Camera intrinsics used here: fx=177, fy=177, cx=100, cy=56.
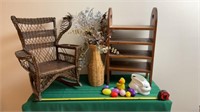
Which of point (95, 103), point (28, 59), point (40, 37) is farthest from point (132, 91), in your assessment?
point (40, 37)

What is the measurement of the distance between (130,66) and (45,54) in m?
0.88

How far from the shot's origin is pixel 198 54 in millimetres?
1954

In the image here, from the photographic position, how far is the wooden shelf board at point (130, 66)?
5.40ft

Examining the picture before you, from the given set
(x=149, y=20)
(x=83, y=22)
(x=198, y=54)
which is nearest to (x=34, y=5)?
(x=83, y=22)

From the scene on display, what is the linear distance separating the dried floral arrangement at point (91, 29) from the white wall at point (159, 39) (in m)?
0.08

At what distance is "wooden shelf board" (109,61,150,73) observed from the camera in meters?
1.64

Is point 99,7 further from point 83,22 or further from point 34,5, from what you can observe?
point 34,5

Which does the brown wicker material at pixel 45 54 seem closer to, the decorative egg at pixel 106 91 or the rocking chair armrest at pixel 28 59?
the rocking chair armrest at pixel 28 59

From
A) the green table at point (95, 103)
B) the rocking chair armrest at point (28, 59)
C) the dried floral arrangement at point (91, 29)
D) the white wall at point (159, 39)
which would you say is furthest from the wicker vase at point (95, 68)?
the rocking chair armrest at point (28, 59)

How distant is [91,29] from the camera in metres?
1.68

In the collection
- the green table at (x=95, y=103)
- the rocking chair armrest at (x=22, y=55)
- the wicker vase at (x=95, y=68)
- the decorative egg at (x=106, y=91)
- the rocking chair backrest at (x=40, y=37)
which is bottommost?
the green table at (x=95, y=103)

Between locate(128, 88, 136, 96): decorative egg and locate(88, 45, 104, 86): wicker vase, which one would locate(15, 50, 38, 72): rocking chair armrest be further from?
locate(128, 88, 136, 96): decorative egg

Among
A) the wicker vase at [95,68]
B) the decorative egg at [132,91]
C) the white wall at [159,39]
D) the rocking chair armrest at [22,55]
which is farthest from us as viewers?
the white wall at [159,39]

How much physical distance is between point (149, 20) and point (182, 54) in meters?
0.54
